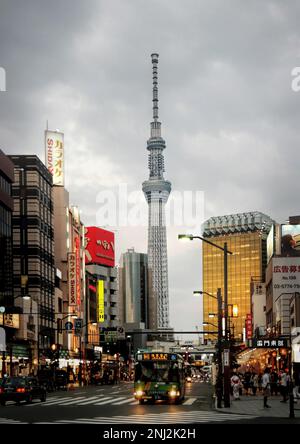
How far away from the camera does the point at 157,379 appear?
172 ft

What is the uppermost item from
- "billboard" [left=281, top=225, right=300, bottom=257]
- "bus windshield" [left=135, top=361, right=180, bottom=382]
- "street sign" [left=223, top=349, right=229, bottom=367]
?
"billboard" [left=281, top=225, right=300, bottom=257]

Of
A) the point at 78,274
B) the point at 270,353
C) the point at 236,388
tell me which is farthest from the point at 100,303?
the point at 236,388

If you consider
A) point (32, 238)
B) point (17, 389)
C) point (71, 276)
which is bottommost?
point (17, 389)

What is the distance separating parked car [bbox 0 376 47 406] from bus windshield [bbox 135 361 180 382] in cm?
678

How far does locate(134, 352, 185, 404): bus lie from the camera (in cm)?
5206

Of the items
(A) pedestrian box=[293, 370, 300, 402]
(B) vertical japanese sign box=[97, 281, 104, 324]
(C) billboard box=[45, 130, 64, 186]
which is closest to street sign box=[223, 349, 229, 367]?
(A) pedestrian box=[293, 370, 300, 402]

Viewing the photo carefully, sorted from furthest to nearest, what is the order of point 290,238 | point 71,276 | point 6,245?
point 71,276 → point 290,238 → point 6,245

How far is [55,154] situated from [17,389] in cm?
9502

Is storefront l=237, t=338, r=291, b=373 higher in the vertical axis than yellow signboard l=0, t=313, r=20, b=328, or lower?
lower

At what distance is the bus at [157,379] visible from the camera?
5206cm

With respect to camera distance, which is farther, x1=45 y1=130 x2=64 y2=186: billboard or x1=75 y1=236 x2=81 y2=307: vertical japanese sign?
x1=75 y1=236 x2=81 y2=307: vertical japanese sign

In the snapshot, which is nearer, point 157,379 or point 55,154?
point 157,379

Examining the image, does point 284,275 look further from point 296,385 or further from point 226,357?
point 226,357

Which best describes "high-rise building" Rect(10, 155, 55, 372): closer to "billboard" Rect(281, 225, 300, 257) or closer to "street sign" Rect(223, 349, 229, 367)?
"billboard" Rect(281, 225, 300, 257)
